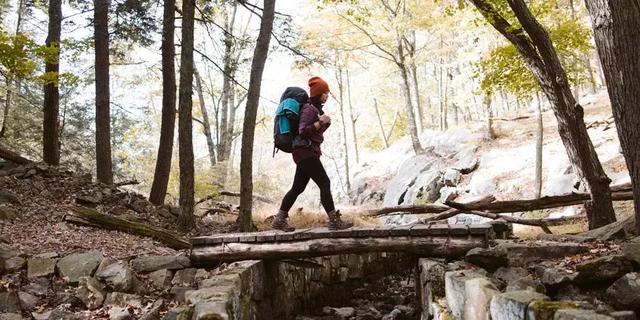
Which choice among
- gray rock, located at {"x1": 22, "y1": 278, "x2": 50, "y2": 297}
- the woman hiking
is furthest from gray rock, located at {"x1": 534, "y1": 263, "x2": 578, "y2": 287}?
gray rock, located at {"x1": 22, "y1": 278, "x2": 50, "y2": 297}

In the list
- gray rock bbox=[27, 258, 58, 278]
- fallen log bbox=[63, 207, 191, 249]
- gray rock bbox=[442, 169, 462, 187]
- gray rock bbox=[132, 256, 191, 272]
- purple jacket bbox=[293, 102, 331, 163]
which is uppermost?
purple jacket bbox=[293, 102, 331, 163]

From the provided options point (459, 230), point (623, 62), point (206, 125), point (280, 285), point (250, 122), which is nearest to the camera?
point (623, 62)

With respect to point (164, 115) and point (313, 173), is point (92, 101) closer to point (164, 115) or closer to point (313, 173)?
point (164, 115)

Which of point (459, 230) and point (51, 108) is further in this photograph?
point (51, 108)

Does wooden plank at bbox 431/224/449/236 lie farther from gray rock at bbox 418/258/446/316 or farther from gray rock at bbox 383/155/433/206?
gray rock at bbox 383/155/433/206

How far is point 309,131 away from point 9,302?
3402 millimetres

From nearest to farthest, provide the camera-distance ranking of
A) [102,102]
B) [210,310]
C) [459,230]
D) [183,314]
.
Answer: [210,310] < [183,314] < [459,230] < [102,102]

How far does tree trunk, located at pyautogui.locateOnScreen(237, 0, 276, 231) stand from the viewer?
9.36 meters

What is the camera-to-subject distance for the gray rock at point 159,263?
5.41 metres

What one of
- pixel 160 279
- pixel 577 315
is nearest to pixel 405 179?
pixel 160 279

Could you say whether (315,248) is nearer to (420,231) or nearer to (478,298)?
(420,231)

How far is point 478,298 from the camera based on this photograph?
3477 millimetres

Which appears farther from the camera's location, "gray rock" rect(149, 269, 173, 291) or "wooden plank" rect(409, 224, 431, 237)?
"wooden plank" rect(409, 224, 431, 237)

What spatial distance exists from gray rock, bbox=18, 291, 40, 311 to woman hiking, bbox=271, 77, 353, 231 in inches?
109
